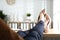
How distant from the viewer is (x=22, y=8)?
223 inches

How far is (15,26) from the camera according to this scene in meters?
5.42

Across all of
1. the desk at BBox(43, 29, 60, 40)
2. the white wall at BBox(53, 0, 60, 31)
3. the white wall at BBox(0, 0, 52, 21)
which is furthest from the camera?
the white wall at BBox(0, 0, 52, 21)

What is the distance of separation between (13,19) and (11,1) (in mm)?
699

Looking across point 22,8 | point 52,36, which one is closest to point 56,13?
point 22,8

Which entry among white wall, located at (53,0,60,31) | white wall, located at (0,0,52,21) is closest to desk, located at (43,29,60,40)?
white wall, located at (53,0,60,31)

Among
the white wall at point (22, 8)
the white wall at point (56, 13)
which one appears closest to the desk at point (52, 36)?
the white wall at point (56, 13)

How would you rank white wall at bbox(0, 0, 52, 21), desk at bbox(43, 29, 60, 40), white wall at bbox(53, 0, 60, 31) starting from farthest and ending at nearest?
white wall at bbox(0, 0, 52, 21), white wall at bbox(53, 0, 60, 31), desk at bbox(43, 29, 60, 40)

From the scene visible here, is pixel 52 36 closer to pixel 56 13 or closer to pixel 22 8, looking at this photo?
pixel 56 13

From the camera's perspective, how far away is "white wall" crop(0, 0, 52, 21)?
5.57 metres

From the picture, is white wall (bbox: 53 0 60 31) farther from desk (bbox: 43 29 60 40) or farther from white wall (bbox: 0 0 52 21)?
desk (bbox: 43 29 60 40)

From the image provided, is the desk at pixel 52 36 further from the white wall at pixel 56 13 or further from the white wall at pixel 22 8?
the white wall at pixel 22 8

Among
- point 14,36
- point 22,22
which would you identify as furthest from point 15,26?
point 14,36

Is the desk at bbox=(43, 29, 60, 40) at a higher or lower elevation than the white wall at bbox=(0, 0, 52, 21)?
lower

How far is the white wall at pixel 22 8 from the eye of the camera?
5.57 metres
